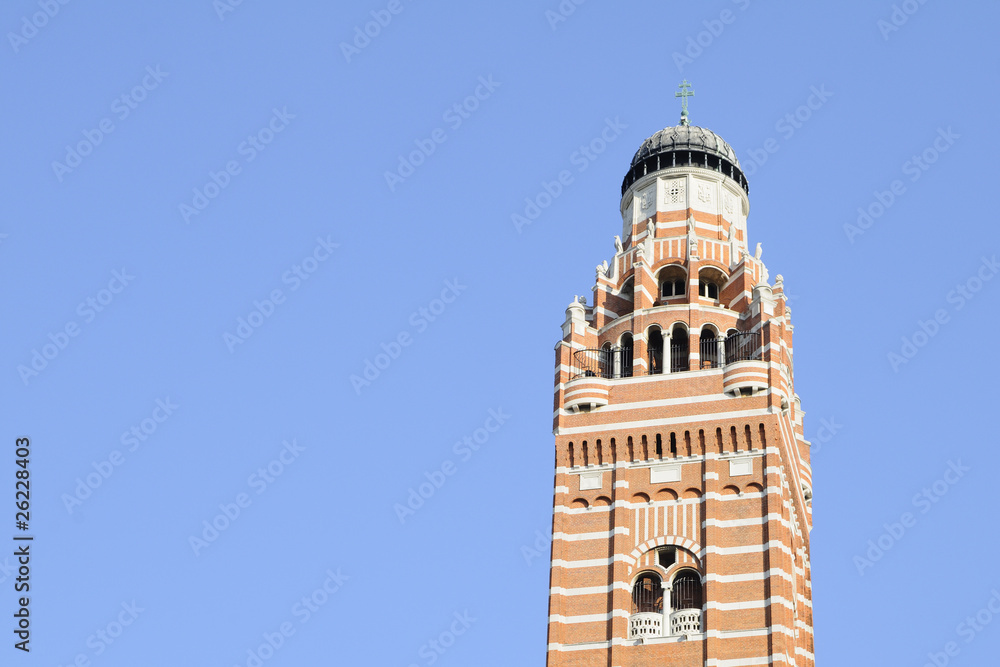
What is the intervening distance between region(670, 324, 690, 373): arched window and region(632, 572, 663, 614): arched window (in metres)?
11.8

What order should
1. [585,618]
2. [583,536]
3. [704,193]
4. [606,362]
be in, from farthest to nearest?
1. [704,193]
2. [606,362]
3. [583,536]
4. [585,618]

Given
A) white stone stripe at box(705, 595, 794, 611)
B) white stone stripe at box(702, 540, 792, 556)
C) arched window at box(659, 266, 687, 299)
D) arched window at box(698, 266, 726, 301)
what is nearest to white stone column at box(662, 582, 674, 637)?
white stone stripe at box(705, 595, 794, 611)

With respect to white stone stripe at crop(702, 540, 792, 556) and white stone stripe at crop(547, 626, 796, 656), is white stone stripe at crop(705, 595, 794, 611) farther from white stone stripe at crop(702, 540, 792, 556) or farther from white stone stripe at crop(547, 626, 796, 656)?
white stone stripe at crop(702, 540, 792, 556)

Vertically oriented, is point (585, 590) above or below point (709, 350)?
below

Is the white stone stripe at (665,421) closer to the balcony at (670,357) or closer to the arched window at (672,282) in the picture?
the balcony at (670,357)

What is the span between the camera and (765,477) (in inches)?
3322

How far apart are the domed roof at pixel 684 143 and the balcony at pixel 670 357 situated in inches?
540

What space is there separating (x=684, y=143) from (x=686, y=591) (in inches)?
1124

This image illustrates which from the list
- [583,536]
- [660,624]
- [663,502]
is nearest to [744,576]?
[660,624]

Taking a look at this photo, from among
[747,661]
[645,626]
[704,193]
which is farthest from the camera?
[704,193]

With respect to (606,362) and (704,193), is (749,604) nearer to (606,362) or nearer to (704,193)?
(606,362)

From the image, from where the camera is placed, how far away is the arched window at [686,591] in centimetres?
8200

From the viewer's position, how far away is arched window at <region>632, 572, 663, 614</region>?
271 feet

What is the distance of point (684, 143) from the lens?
99438 mm
